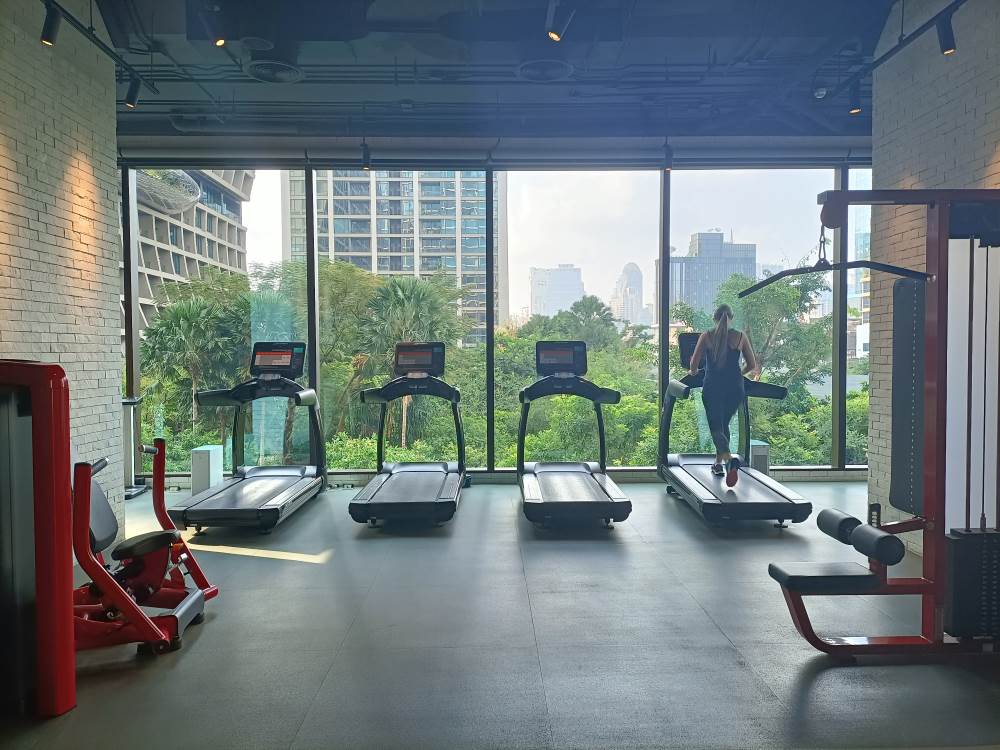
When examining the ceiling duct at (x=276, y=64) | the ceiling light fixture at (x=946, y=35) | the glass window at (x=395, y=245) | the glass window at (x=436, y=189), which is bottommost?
the glass window at (x=395, y=245)

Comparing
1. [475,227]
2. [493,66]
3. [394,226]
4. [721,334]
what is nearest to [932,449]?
[721,334]

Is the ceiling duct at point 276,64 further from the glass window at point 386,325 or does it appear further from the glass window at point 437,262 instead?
the glass window at point 437,262

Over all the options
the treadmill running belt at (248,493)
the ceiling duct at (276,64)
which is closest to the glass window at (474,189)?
the ceiling duct at (276,64)

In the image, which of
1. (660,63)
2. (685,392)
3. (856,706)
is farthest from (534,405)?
(856,706)

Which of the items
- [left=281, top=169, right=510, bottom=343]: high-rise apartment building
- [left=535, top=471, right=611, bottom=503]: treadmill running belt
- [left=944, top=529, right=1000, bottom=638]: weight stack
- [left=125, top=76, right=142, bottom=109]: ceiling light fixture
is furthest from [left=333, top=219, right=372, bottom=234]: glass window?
[left=944, top=529, right=1000, bottom=638]: weight stack

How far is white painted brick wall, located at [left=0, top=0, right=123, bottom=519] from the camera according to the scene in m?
4.54

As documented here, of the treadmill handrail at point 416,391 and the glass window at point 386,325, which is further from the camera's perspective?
the glass window at point 386,325

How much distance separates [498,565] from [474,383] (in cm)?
334

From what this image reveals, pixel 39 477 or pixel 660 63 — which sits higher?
pixel 660 63

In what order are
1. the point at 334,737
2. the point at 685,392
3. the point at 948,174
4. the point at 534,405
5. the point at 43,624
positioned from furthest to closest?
the point at 534,405, the point at 685,392, the point at 948,174, the point at 43,624, the point at 334,737

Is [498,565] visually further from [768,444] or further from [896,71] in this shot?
[896,71]

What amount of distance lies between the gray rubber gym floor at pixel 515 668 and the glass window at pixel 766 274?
121 inches

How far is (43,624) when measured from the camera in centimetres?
286

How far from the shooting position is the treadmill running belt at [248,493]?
19.3 feet
